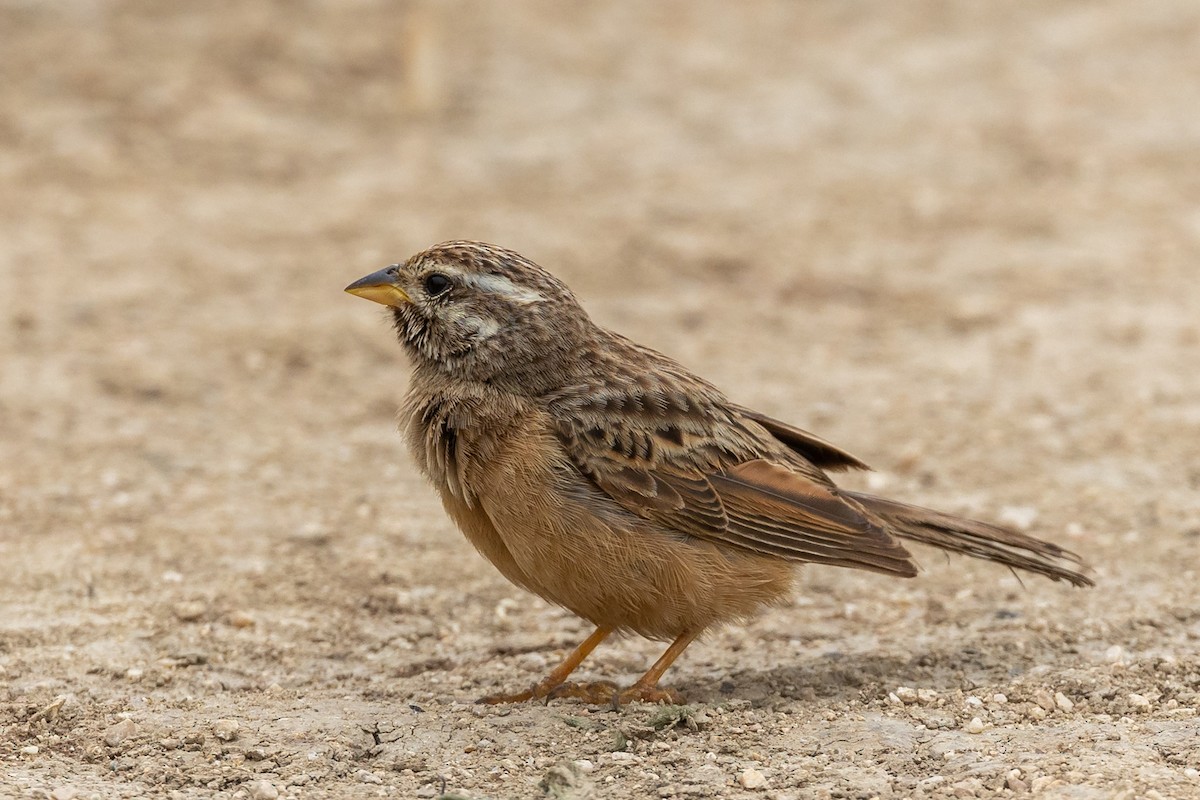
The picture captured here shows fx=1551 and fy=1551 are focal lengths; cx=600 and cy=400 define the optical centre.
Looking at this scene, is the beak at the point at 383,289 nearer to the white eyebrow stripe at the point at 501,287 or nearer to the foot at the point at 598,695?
the white eyebrow stripe at the point at 501,287

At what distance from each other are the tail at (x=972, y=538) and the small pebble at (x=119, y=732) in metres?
3.04

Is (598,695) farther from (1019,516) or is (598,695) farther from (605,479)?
(1019,516)

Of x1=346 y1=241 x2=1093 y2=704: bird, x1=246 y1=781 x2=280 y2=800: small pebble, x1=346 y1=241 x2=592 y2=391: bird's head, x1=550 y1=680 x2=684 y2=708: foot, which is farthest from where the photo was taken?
x1=346 y1=241 x2=592 y2=391: bird's head

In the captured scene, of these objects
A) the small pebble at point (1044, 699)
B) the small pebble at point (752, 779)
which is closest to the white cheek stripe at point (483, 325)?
the small pebble at point (752, 779)

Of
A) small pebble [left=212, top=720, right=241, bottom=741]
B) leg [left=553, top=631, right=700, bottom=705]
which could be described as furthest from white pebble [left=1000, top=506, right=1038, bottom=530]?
small pebble [left=212, top=720, right=241, bottom=741]

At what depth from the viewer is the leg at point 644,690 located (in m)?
6.08

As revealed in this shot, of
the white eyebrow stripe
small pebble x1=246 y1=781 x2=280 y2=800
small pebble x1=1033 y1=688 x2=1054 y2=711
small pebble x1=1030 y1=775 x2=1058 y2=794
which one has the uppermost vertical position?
the white eyebrow stripe

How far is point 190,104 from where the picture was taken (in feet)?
43.4

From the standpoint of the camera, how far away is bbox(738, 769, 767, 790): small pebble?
202 inches

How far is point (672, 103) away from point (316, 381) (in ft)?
19.3

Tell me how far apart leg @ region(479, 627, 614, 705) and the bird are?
1cm

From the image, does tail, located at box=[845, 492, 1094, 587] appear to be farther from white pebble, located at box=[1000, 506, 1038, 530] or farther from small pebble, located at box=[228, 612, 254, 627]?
small pebble, located at box=[228, 612, 254, 627]

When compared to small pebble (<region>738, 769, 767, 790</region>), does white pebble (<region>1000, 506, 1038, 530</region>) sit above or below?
above

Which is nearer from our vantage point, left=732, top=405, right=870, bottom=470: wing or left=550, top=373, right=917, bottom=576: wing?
left=550, top=373, right=917, bottom=576: wing
